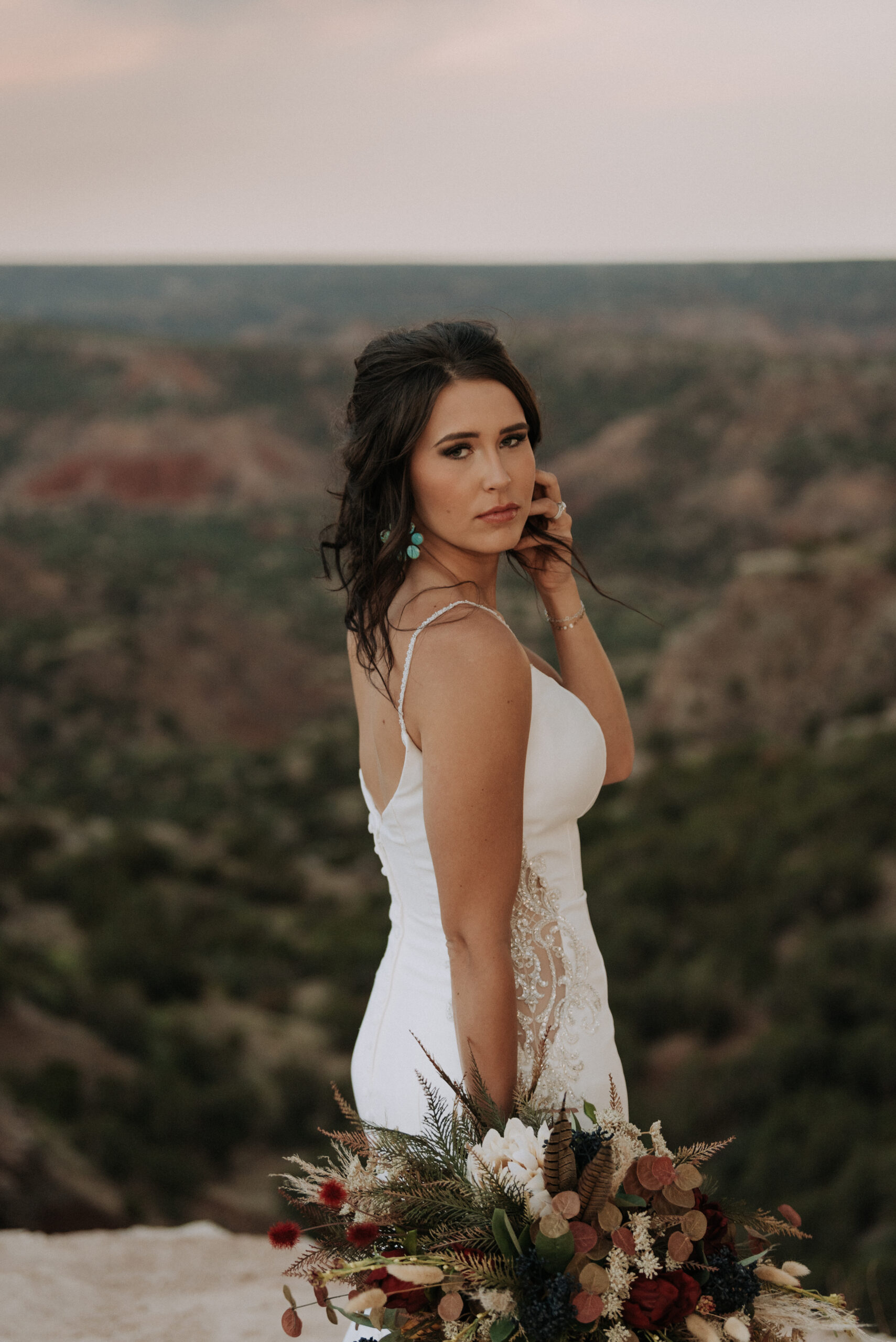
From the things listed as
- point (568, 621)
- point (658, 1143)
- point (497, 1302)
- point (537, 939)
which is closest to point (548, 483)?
point (568, 621)

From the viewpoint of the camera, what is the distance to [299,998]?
11.3m

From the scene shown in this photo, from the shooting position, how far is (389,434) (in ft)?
7.07

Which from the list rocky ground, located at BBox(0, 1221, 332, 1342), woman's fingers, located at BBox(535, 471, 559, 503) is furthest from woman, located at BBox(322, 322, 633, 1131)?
rocky ground, located at BBox(0, 1221, 332, 1342)

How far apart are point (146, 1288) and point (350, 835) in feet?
44.1

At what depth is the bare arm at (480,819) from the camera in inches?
74.6

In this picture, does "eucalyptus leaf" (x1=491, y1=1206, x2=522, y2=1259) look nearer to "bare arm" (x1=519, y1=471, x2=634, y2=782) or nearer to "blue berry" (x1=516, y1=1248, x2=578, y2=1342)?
"blue berry" (x1=516, y1=1248, x2=578, y2=1342)

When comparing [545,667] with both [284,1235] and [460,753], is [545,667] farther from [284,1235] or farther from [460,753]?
[284,1235]

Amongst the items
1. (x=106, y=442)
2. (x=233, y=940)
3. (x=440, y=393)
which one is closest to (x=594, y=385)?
(x=106, y=442)

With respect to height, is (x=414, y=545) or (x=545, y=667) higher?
(x=414, y=545)

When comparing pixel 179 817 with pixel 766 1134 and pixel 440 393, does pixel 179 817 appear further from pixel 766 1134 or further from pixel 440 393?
pixel 440 393

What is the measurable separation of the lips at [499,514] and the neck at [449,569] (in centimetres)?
8

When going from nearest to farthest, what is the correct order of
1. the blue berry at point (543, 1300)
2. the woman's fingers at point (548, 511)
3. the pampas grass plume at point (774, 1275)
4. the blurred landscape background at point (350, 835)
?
1. the blue berry at point (543, 1300)
2. the pampas grass plume at point (774, 1275)
3. the woman's fingers at point (548, 511)
4. the blurred landscape background at point (350, 835)

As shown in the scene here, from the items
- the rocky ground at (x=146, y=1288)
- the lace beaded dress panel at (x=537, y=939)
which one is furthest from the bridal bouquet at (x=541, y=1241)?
the rocky ground at (x=146, y=1288)

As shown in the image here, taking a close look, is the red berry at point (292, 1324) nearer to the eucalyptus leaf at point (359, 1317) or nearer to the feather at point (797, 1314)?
the eucalyptus leaf at point (359, 1317)
